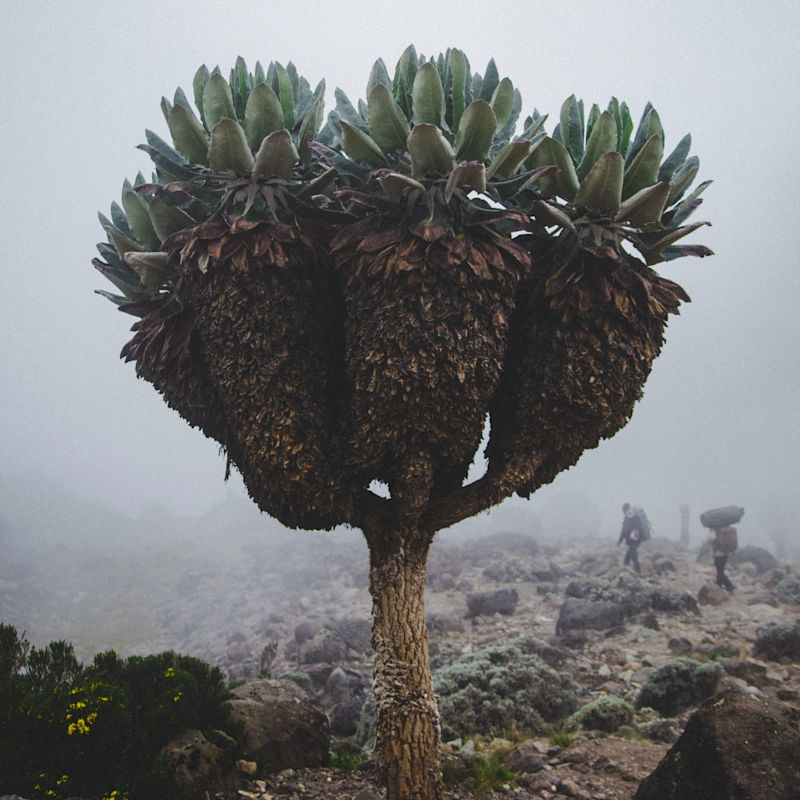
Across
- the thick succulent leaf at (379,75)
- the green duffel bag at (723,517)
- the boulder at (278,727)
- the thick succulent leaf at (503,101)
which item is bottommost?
the boulder at (278,727)

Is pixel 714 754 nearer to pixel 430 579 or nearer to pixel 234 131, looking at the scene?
pixel 234 131

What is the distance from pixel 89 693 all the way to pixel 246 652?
17569 mm

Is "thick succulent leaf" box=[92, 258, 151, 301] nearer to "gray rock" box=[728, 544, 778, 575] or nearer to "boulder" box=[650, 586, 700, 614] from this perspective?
"boulder" box=[650, 586, 700, 614]

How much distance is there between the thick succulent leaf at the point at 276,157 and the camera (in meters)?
4.47

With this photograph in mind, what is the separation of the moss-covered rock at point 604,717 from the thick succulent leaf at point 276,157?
840cm

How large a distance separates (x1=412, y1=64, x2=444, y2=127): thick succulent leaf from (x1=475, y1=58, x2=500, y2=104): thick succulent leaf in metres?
0.74

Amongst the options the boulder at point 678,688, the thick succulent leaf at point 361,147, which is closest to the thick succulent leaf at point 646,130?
the thick succulent leaf at point 361,147

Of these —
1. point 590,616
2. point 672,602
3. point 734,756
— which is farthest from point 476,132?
point 672,602

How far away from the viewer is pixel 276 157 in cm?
461

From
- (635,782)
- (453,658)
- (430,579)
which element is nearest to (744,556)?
(430,579)

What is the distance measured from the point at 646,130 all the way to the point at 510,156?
4.70 feet

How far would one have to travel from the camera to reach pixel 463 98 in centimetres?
495

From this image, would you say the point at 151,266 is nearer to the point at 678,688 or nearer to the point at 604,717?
the point at 604,717

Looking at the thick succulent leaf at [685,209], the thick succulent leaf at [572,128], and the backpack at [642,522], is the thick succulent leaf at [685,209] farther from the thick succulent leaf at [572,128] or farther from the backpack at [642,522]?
the backpack at [642,522]
